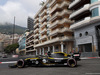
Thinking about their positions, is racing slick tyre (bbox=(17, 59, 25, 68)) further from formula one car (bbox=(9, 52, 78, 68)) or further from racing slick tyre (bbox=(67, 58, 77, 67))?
racing slick tyre (bbox=(67, 58, 77, 67))

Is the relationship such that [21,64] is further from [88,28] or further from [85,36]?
[85,36]

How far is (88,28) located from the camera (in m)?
28.0

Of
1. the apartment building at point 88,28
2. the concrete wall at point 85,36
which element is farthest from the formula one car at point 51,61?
the concrete wall at point 85,36

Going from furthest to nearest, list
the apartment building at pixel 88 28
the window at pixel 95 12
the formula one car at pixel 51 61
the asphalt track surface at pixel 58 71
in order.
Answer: the apartment building at pixel 88 28
the window at pixel 95 12
the formula one car at pixel 51 61
the asphalt track surface at pixel 58 71

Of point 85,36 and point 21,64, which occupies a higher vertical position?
point 85,36

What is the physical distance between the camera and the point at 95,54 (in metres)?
24.3

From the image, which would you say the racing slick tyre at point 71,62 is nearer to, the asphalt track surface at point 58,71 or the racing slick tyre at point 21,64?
the asphalt track surface at point 58,71

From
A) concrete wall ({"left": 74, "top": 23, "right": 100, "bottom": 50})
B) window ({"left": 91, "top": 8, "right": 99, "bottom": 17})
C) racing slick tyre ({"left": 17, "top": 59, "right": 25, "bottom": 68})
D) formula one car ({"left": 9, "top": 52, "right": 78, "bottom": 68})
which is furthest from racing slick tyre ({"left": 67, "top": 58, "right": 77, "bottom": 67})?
window ({"left": 91, "top": 8, "right": 99, "bottom": 17})

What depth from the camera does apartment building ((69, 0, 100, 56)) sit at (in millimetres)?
25316

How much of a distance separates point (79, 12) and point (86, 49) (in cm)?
983

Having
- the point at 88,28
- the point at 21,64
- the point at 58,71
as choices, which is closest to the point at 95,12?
the point at 88,28

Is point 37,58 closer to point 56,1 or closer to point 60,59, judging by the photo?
point 60,59

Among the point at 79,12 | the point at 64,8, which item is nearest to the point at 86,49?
the point at 79,12

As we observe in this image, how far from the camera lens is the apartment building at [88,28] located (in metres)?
25.3
